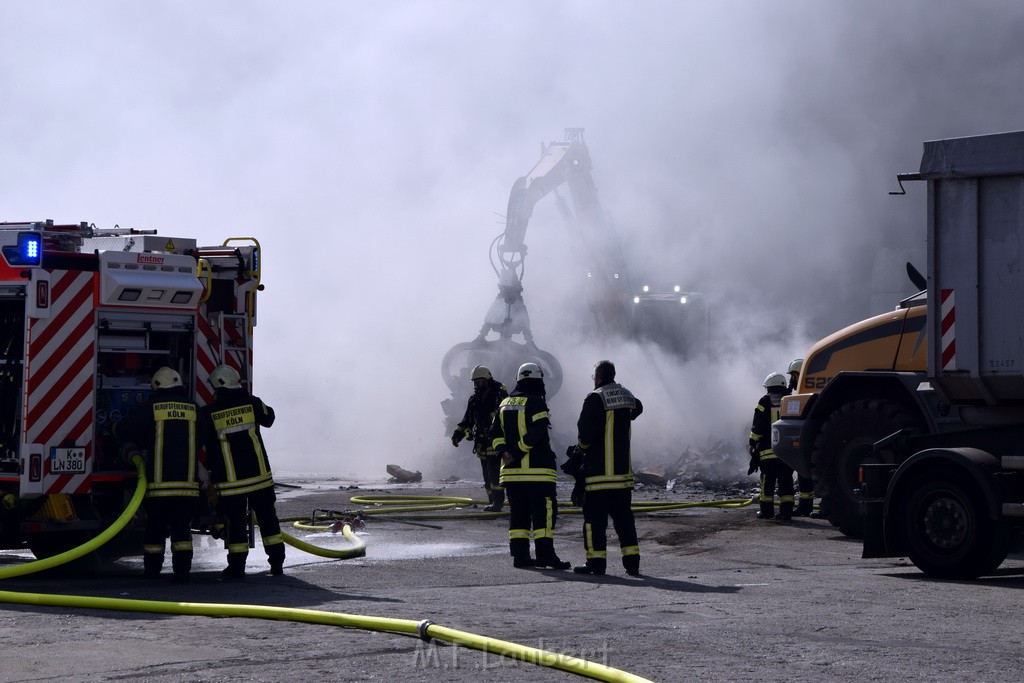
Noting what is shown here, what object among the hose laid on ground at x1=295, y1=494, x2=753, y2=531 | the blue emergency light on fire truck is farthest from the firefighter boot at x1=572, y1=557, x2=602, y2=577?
the blue emergency light on fire truck

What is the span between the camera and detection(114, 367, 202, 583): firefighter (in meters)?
9.30

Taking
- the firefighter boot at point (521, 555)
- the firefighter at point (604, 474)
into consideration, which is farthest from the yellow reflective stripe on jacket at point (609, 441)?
the firefighter boot at point (521, 555)

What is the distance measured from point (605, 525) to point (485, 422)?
5364 mm

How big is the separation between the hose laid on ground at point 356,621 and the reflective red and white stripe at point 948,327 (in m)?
4.60

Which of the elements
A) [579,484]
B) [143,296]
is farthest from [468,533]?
[143,296]

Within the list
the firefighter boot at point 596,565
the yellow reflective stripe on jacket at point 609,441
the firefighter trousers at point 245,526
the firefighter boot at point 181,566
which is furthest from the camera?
the yellow reflective stripe on jacket at point 609,441

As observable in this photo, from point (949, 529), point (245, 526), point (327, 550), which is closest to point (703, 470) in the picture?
point (327, 550)

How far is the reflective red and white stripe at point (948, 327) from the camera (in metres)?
9.40

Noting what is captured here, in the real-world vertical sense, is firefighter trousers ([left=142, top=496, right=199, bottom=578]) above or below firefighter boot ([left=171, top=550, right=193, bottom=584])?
above

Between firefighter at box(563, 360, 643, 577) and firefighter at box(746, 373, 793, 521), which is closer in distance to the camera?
firefighter at box(563, 360, 643, 577)

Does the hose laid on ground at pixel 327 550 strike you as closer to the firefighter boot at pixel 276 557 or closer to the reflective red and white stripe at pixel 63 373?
the firefighter boot at pixel 276 557

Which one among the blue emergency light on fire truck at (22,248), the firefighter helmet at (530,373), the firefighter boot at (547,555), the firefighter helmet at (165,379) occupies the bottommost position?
the firefighter boot at (547,555)

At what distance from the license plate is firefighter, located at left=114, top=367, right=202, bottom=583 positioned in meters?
0.31

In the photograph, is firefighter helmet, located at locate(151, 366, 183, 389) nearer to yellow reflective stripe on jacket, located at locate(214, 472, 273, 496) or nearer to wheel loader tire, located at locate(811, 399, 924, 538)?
yellow reflective stripe on jacket, located at locate(214, 472, 273, 496)
